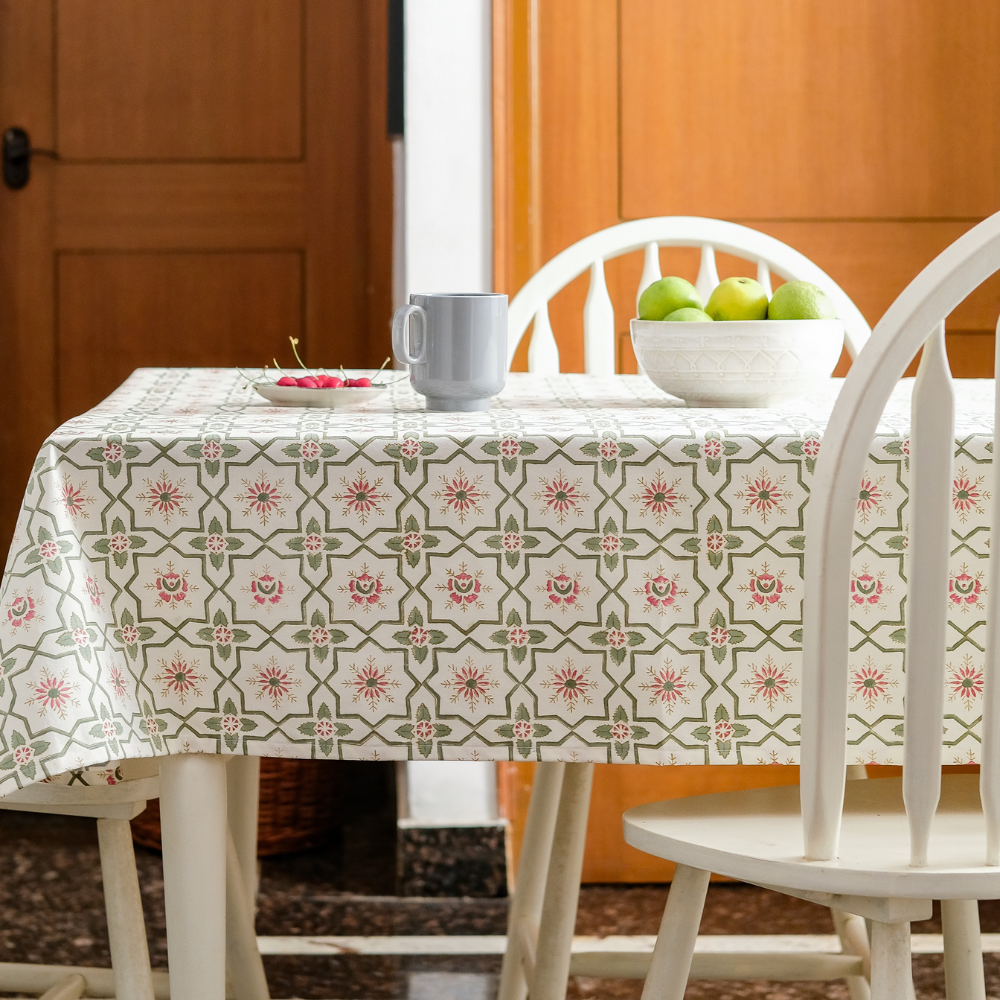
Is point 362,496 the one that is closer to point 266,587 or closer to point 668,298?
point 266,587

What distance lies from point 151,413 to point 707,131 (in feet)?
4.17

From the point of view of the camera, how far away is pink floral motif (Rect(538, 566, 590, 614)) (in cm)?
88

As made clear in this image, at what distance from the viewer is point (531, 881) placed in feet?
4.87

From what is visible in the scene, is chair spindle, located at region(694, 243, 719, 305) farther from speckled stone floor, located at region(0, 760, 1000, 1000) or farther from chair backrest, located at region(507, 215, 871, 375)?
speckled stone floor, located at region(0, 760, 1000, 1000)

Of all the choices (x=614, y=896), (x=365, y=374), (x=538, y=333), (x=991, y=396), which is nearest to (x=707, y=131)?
(x=538, y=333)

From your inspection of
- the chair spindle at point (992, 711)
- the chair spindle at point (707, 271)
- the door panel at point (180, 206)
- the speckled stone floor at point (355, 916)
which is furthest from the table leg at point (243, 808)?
the door panel at point (180, 206)

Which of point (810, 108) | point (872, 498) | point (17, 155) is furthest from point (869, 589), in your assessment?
point (17, 155)

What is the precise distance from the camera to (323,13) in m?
2.59

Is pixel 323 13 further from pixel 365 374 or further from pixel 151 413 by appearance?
pixel 151 413

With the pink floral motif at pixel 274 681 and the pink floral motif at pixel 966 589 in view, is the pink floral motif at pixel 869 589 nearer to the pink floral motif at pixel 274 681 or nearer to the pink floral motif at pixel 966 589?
the pink floral motif at pixel 966 589

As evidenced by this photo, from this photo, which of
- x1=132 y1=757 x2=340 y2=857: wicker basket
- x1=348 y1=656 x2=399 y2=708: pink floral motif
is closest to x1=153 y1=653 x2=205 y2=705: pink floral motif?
x1=348 y1=656 x2=399 y2=708: pink floral motif

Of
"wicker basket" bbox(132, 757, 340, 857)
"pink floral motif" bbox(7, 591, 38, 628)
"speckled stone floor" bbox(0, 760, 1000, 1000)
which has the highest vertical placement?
"pink floral motif" bbox(7, 591, 38, 628)

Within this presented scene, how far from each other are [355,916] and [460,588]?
119 cm

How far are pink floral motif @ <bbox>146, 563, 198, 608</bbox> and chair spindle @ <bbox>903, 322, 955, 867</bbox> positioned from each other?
0.48 m
